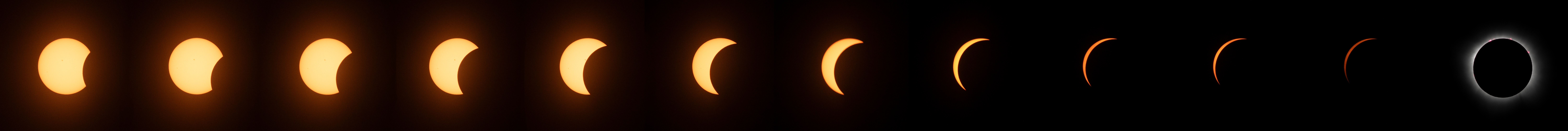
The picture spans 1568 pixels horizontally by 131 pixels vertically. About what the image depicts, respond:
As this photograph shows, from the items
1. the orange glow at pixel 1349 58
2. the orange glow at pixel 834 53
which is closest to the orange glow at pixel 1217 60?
the orange glow at pixel 1349 58

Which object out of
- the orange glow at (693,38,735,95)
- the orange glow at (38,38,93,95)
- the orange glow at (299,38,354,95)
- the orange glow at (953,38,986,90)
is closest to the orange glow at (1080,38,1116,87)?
the orange glow at (953,38,986,90)

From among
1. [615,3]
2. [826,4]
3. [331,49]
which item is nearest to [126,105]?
[331,49]

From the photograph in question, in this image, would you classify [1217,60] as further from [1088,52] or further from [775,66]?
[775,66]

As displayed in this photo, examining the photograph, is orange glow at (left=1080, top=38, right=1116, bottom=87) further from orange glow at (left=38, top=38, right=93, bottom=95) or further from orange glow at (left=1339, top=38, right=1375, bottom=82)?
orange glow at (left=38, top=38, right=93, bottom=95)

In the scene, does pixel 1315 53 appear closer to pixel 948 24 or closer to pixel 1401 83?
pixel 1401 83

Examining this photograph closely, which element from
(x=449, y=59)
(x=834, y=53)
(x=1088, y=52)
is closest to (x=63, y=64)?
(x=449, y=59)
